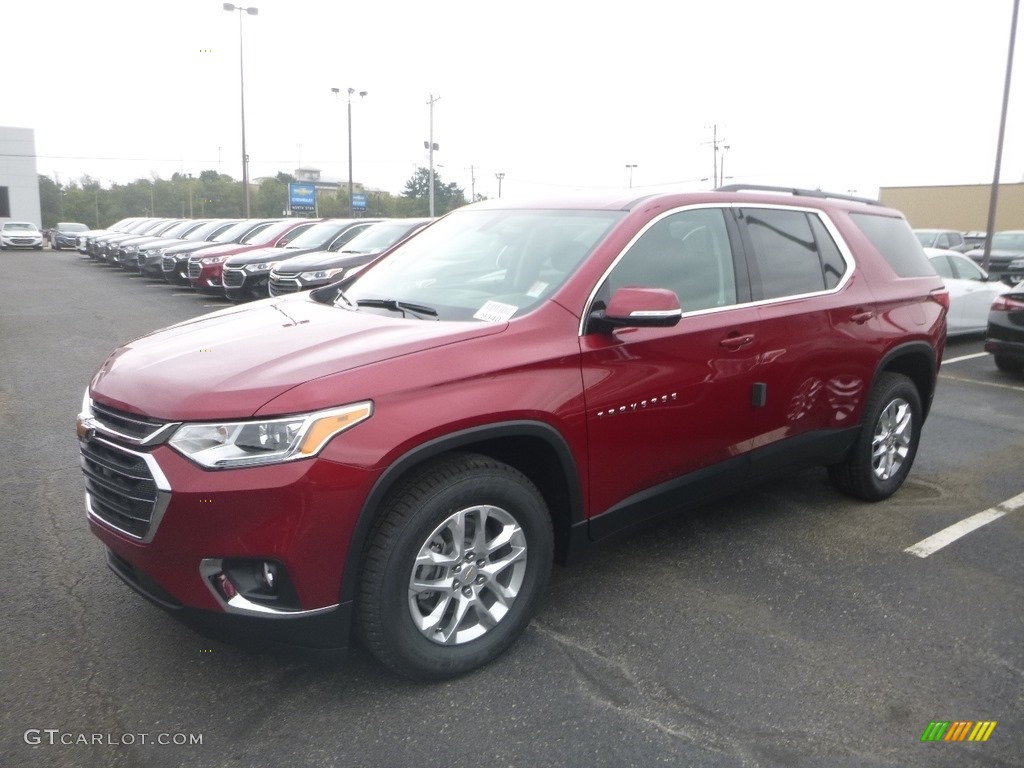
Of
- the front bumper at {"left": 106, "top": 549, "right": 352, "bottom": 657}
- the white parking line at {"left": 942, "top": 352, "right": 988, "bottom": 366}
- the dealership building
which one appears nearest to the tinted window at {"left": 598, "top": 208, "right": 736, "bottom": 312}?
the front bumper at {"left": 106, "top": 549, "right": 352, "bottom": 657}

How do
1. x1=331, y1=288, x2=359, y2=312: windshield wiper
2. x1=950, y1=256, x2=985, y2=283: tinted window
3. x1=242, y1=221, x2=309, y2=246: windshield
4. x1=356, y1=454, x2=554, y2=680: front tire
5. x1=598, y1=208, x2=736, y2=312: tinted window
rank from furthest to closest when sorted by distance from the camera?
1. x1=242, y1=221, x2=309, y2=246: windshield
2. x1=950, y1=256, x2=985, y2=283: tinted window
3. x1=331, y1=288, x2=359, y2=312: windshield wiper
4. x1=598, y1=208, x2=736, y2=312: tinted window
5. x1=356, y1=454, x2=554, y2=680: front tire

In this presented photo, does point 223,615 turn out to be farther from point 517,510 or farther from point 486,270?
point 486,270

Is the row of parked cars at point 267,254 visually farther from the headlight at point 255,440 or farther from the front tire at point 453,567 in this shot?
the headlight at point 255,440

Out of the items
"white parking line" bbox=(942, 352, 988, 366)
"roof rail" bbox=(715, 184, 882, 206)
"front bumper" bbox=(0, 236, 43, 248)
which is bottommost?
"white parking line" bbox=(942, 352, 988, 366)

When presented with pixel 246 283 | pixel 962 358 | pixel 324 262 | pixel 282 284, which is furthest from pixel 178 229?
pixel 962 358

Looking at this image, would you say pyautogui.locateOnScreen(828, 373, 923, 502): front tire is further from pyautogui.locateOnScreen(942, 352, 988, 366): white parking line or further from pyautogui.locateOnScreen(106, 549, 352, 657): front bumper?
pyautogui.locateOnScreen(942, 352, 988, 366): white parking line

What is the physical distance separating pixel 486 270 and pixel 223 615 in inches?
74.1

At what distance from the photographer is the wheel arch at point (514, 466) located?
284 cm

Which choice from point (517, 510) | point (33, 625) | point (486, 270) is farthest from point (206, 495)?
point (486, 270)

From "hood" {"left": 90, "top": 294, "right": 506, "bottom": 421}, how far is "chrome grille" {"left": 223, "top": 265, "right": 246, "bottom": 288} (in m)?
12.2

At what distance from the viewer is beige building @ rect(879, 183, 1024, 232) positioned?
4697 cm

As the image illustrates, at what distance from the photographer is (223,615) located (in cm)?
280

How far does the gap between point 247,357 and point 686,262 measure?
2023 mm
